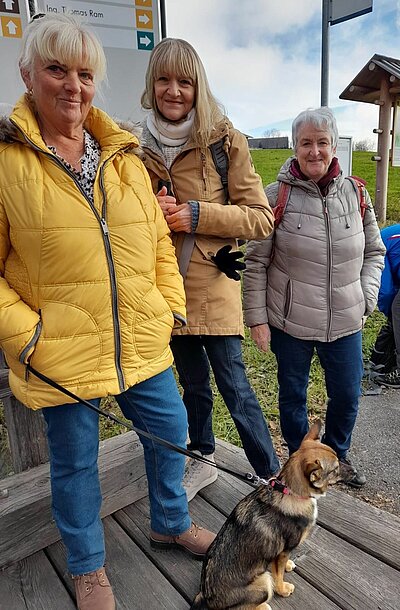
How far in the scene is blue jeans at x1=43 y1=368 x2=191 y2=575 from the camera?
177 cm

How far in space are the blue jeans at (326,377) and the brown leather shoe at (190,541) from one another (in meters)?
0.83

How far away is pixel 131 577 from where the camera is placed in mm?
2082

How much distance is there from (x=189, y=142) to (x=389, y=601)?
2055 millimetres

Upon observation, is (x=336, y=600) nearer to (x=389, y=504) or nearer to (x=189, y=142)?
(x=389, y=504)

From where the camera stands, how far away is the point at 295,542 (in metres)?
1.87

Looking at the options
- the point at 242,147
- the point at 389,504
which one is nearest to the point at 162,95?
the point at 242,147

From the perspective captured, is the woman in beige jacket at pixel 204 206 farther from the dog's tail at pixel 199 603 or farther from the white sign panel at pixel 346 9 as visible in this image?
the white sign panel at pixel 346 9

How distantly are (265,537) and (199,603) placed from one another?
35cm

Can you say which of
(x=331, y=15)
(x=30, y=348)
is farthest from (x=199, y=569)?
(x=331, y=15)

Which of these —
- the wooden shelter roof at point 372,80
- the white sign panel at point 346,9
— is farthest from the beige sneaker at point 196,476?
the wooden shelter roof at point 372,80

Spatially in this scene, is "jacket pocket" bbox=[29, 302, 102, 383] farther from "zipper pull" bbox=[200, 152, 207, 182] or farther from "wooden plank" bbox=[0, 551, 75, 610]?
"wooden plank" bbox=[0, 551, 75, 610]

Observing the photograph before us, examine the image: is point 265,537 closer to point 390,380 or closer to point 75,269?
point 75,269

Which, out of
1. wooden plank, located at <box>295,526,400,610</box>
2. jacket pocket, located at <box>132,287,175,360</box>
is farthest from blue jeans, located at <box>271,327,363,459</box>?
jacket pocket, located at <box>132,287,175,360</box>

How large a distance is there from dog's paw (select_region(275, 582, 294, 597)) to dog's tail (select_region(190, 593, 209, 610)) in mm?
324
